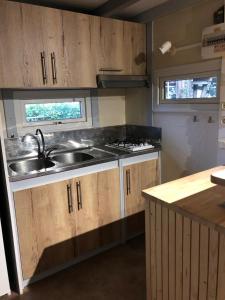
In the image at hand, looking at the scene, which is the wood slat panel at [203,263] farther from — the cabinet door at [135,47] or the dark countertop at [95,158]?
the cabinet door at [135,47]

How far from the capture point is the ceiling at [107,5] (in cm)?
225

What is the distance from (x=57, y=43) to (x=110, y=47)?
53 cm

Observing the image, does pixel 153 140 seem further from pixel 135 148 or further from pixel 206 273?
Result: pixel 206 273

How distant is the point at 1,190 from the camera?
6.13ft

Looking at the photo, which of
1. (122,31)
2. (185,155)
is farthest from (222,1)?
(185,155)

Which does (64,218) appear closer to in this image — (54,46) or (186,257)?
(186,257)

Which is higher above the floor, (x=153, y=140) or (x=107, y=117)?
(x=107, y=117)

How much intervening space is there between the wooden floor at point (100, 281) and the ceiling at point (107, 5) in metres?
2.27

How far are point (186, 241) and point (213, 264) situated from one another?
0.16 meters

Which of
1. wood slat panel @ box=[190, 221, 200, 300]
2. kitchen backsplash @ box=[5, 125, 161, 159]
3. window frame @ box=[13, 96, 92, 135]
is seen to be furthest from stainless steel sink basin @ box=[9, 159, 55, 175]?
wood slat panel @ box=[190, 221, 200, 300]

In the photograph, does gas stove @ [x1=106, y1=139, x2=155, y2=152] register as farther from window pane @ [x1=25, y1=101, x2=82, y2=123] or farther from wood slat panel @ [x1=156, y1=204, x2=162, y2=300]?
wood slat panel @ [x1=156, y1=204, x2=162, y2=300]

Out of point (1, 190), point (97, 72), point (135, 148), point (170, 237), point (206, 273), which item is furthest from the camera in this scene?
point (135, 148)

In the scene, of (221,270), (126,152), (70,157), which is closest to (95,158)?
(126,152)

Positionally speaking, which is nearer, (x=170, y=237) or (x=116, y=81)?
(x=170, y=237)
